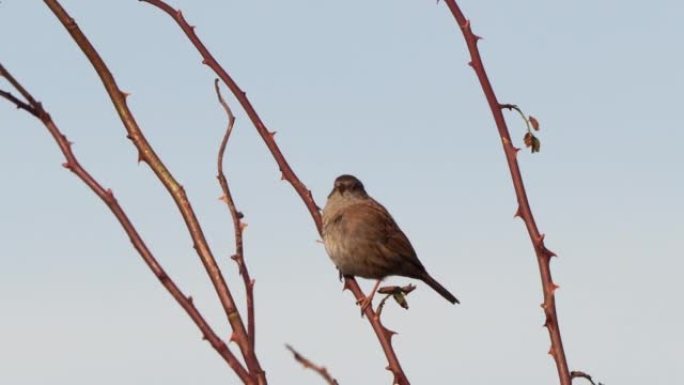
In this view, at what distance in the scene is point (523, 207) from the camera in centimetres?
304

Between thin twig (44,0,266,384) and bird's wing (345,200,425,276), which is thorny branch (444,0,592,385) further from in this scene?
bird's wing (345,200,425,276)

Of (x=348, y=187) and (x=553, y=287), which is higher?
(x=348, y=187)

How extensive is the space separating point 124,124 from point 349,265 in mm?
5440

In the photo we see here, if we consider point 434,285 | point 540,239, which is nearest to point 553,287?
point 540,239

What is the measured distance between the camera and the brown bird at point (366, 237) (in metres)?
8.45

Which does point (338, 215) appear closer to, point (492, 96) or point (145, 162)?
point (492, 96)

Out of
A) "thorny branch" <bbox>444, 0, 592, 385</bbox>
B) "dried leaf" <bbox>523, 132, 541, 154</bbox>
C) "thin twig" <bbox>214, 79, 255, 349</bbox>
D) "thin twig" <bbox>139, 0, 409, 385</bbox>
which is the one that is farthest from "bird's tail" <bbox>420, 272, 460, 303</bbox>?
"thin twig" <bbox>214, 79, 255, 349</bbox>

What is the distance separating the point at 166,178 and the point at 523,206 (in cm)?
106

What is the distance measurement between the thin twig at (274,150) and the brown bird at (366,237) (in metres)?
4.39

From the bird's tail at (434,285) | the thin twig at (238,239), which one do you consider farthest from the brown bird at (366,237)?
the thin twig at (238,239)

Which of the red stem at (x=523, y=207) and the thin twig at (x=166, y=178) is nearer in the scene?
the thin twig at (x=166, y=178)

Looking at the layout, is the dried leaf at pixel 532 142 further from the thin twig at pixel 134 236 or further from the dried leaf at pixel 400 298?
the thin twig at pixel 134 236

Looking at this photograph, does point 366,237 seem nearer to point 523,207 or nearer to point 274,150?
point 274,150

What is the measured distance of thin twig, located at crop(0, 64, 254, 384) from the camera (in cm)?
223
